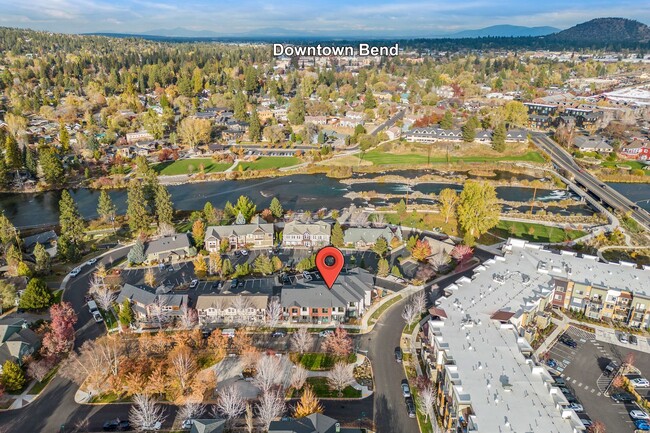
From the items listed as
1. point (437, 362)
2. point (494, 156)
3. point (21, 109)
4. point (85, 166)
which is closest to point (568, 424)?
point (437, 362)

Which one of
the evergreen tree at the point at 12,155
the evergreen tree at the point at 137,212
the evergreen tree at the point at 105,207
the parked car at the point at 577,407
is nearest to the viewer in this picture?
the parked car at the point at 577,407

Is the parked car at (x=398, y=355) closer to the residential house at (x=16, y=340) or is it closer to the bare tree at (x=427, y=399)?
the bare tree at (x=427, y=399)

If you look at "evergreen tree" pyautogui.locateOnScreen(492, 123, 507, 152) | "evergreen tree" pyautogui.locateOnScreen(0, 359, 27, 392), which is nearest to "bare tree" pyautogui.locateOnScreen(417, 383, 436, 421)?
"evergreen tree" pyautogui.locateOnScreen(0, 359, 27, 392)

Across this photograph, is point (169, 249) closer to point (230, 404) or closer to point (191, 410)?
point (191, 410)

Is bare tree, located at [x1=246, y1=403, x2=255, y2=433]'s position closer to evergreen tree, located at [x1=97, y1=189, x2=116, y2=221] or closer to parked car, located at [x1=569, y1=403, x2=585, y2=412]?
parked car, located at [x1=569, y1=403, x2=585, y2=412]

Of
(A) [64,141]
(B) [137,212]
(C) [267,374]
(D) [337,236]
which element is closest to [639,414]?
(C) [267,374]

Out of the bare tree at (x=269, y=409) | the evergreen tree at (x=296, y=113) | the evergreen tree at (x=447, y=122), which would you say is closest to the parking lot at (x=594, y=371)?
the bare tree at (x=269, y=409)

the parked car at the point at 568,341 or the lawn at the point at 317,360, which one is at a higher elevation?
the lawn at the point at 317,360
